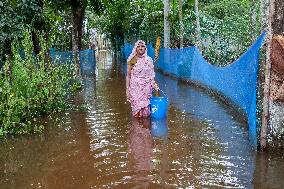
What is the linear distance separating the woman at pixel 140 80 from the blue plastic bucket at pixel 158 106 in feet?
0.58

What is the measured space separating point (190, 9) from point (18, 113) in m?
15.5

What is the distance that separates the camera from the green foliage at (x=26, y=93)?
23.7 ft

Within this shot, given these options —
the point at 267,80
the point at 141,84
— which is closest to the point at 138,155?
the point at 267,80

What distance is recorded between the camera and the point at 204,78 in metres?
13.0

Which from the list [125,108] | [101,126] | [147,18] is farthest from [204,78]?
[147,18]

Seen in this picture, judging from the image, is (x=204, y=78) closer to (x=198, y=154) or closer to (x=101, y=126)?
(x=101, y=126)

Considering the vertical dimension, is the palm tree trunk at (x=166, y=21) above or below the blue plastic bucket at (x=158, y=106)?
above

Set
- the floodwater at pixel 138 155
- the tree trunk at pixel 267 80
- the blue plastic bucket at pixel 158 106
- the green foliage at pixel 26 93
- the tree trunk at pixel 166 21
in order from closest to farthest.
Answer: the floodwater at pixel 138 155 → the tree trunk at pixel 267 80 → the green foliage at pixel 26 93 → the blue plastic bucket at pixel 158 106 → the tree trunk at pixel 166 21

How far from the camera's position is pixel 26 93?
8.01 meters

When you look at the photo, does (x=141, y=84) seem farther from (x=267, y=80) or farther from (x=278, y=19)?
(x=278, y=19)

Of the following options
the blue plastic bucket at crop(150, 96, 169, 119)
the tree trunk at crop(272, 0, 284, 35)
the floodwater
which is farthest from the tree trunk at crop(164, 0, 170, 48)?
the tree trunk at crop(272, 0, 284, 35)

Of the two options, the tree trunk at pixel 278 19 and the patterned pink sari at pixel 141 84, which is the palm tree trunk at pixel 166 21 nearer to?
the patterned pink sari at pixel 141 84

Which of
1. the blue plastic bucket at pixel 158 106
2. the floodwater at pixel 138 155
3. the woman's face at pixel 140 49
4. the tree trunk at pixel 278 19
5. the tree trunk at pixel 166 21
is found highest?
→ the tree trunk at pixel 166 21

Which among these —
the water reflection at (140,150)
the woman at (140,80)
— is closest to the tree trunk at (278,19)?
the water reflection at (140,150)
